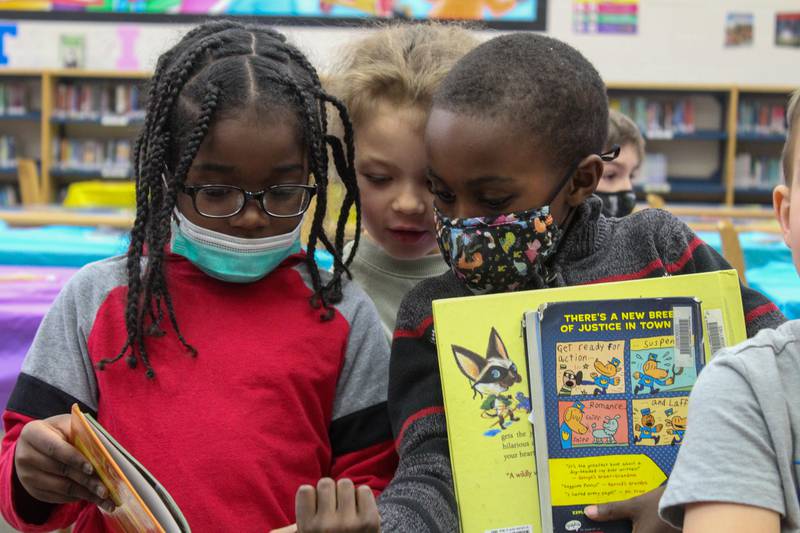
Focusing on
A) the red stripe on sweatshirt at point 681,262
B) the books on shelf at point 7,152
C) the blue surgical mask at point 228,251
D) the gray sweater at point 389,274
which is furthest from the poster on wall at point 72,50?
the red stripe on sweatshirt at point 681,262

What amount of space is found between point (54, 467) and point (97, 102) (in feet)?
28.1

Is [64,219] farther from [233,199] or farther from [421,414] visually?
[421,414]

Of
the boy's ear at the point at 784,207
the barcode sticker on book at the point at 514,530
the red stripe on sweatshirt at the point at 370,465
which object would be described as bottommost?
the red stripe on sweatshirt at the point at 370,465

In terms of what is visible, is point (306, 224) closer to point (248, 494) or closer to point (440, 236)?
point (440, 236)

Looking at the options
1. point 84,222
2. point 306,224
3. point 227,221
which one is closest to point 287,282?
point 227,221

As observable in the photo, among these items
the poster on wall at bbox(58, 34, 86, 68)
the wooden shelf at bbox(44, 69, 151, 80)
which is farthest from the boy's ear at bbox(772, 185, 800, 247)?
the poster on wall at bbox(58, 34, 86, 68)

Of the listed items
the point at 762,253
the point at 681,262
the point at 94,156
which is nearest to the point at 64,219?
the point at 762,253

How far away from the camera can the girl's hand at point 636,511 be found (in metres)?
1.03

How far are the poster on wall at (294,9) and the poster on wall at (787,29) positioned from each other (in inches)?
87.9

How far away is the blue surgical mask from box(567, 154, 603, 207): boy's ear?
0.40 metres

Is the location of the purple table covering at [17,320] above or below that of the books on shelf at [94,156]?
above

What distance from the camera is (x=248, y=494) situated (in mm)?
1219

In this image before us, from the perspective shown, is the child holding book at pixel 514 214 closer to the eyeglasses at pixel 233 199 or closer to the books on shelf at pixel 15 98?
the eyeglasses at pixel 233 199

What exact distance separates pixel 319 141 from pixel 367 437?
1.45 ft
